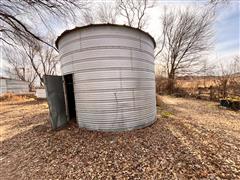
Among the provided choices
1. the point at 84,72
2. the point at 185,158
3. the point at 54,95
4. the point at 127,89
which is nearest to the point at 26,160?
the point at 54,95

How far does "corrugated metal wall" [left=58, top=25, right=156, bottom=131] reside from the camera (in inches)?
179

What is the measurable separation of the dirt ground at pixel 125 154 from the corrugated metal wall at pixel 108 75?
48cm

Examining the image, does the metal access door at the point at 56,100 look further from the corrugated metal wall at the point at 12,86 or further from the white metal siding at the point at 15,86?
the white metal siding at the point at 15,86

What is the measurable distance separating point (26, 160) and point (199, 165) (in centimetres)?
366

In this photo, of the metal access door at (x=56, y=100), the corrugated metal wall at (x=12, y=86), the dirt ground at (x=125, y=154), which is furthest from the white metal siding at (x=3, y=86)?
the metal access door at (x=56, y=100)

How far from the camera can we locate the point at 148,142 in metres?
4.04

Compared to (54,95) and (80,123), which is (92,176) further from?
(54,95)

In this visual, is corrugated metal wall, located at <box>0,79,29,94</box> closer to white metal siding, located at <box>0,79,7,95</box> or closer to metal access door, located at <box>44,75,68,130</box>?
→ white metal siding, located at <box>0,79,7,95</box>

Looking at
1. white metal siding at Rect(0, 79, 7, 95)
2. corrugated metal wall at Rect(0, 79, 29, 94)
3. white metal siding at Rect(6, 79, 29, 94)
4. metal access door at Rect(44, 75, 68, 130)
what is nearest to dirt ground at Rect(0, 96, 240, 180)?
metal access door at Rect(44, 75, 68, 130)

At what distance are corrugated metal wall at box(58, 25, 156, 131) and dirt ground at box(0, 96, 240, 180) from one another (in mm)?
484

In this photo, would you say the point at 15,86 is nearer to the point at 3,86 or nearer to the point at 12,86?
the point at 12,86

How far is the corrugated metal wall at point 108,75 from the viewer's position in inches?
179

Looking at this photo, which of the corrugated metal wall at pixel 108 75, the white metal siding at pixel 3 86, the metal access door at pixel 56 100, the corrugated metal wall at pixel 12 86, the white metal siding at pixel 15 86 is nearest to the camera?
the corrugated metal wall at pixel 108 75

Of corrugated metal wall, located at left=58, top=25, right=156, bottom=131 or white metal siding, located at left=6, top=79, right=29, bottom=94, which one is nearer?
corrugated metal wall, located at left=58, top=25, right=156, bottom=131
